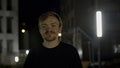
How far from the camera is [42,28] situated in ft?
11.3

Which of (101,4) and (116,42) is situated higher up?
(101,4)

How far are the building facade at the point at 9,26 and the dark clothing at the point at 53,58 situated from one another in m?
64.7

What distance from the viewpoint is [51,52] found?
3.40 m

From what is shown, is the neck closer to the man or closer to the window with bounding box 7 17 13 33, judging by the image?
the man

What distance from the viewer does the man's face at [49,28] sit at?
3414 millimetres

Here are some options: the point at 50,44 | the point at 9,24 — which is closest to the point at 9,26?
the point at 9,24

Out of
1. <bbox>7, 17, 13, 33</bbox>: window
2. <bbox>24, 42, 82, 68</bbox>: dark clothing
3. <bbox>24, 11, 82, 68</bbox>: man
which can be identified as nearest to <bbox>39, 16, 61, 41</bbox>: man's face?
<bbox>24, 11, 82, 68</bbox>: man

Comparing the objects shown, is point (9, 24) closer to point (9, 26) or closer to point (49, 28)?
point (9, 26)

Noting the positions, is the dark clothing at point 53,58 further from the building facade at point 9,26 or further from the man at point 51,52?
the building facade at point 9,26

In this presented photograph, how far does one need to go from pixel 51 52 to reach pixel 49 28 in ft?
0.67

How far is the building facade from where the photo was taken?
68.7m

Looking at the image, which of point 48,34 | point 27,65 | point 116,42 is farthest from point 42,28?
point 116,42

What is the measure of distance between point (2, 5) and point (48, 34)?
68.5m

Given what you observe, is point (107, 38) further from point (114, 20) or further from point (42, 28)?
point (42, 28)
